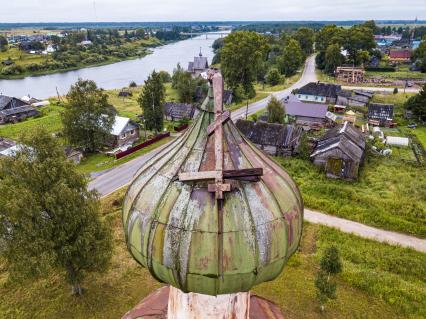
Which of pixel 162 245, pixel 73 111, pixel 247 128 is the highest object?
pixel 162 245

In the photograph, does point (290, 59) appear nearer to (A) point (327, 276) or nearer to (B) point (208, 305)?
(A) point (327, 276)

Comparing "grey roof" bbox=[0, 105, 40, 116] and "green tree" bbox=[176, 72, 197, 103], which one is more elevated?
"green tree" bbox=[176, 72, 197, 103]

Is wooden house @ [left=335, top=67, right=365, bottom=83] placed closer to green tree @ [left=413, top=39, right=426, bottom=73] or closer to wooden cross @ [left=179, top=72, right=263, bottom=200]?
green tree @ [left=413, top=39, right=426, bottom=73]

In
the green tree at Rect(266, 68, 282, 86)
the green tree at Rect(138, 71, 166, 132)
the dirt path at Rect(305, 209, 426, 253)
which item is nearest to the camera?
the dirt path at Rect(305, 209, 426, 253)

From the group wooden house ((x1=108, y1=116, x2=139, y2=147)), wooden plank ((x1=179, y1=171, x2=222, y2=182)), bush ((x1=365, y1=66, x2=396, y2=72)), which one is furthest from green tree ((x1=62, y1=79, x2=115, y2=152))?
bush ((x1=365, y1=66, x2=396, y2=72))

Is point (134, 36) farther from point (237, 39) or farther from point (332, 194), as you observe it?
point (332, 194)

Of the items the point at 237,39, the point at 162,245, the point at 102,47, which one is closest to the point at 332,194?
the point at 162,245

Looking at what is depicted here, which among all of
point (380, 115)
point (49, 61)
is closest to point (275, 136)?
point (380, 115)
